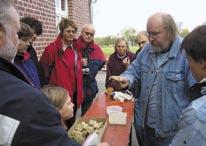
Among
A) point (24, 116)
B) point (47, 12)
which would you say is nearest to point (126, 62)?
point (47, 12)

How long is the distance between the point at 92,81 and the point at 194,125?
395 cm

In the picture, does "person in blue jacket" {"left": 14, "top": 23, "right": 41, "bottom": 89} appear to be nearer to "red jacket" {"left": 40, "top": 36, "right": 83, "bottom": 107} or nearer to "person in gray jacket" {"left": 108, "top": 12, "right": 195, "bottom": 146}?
"red jacket" {"left": 40, "top": 36, "right": 83, "bottom": 107}

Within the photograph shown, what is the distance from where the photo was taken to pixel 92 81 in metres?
5.47

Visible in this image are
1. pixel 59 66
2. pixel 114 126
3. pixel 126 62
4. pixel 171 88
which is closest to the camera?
pixel 171 88

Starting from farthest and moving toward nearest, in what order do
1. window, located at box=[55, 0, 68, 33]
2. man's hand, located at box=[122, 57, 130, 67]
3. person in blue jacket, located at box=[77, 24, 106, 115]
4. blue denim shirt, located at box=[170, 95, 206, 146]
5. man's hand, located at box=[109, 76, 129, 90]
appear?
window, located at box=[55, 0, 68, 33] < man's hand, located at box=[122, 57, 130, 67] < person in blue jacket, located at box=[77, 24, 106, 115] < man's hand, located at box=[109, 76, 129, 90] < blue denim shirt, located at box=[170, 95, 206, 146]

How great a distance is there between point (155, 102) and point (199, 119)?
1652 millimetres

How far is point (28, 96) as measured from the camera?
4.33 ft

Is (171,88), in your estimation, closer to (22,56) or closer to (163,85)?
(163,85)

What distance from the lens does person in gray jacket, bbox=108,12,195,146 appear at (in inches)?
121

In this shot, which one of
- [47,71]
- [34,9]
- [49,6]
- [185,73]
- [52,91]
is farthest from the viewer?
[49,6]

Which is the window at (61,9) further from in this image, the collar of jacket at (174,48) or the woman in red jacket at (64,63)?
the collar of jacket at (174,48)

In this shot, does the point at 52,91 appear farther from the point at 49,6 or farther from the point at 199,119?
the point at 49,6

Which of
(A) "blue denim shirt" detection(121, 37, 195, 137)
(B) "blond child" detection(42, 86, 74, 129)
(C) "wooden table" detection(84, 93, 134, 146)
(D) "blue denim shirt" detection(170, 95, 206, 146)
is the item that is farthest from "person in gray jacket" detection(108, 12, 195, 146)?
(D) "blue denim shirt" detection(170, 95, 206, 146)

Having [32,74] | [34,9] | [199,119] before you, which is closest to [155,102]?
[32,74]
